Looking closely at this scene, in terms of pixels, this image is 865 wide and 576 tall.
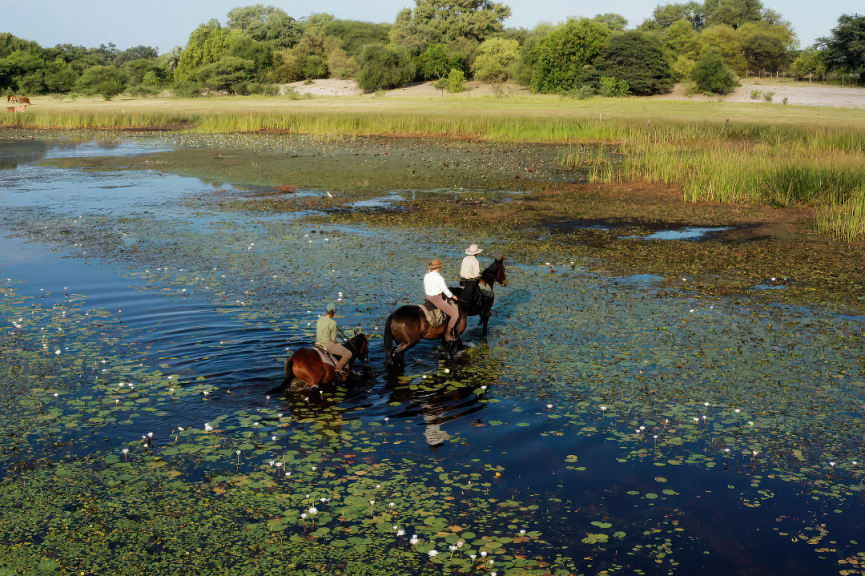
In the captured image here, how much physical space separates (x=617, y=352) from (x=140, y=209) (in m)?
21.8

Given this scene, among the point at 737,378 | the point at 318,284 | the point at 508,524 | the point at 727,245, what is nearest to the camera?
the point at 508,524

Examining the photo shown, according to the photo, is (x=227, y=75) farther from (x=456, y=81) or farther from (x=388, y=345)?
(x=388, y=345)

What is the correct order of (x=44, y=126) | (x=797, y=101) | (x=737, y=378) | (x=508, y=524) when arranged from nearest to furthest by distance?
1. (x=508, y=524)
2. (x=737, y=378)
3. (x=44, y=126)
4. (x=797, y=101)

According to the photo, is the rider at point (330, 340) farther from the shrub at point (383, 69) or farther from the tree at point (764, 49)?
the tree at point (764, 49)

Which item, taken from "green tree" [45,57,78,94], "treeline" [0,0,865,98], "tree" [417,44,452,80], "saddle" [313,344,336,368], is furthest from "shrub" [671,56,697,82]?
"saddle" [313,344,336,368]

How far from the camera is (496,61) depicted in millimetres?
103500

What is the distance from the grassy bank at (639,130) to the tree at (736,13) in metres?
67.4

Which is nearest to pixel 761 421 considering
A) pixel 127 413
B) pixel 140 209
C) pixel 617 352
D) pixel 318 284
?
pixel 617 352

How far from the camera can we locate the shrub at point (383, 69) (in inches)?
4114

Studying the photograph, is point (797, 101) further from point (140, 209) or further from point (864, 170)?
point (140, 209)

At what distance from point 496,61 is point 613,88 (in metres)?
23.1

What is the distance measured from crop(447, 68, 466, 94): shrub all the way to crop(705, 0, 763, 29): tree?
59087 mm

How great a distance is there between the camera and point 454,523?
8281 millimetres

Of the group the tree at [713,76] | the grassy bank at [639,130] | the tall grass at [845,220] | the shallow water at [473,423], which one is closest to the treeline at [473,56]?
the tree at [713,76]
